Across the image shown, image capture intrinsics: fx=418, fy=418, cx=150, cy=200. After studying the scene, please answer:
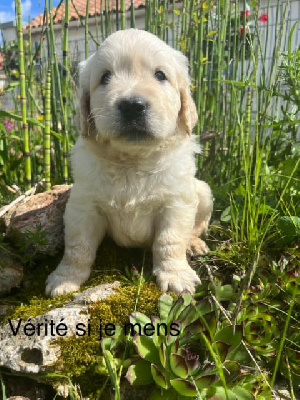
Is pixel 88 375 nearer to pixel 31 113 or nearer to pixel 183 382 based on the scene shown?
pixel 183 382

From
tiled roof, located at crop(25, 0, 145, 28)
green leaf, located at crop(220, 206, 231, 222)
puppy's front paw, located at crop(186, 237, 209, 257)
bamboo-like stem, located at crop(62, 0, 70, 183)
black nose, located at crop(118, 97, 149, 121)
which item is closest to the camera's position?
black nose, located at crop(118, 97, 149, 121)

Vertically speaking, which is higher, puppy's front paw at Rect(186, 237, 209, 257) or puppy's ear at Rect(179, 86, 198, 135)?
puppy's ear at Rect(179, 86, 198, 135)

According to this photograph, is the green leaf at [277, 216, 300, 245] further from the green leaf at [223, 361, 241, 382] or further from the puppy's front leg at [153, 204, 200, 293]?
the green leaf at [223, 361, 241, 382]

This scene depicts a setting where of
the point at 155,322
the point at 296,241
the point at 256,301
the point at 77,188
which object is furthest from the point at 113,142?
the point at 296,241

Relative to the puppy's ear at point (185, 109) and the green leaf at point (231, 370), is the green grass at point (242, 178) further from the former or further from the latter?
the puppy's ear at point (185, 109)

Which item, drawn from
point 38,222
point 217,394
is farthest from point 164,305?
point 38,222

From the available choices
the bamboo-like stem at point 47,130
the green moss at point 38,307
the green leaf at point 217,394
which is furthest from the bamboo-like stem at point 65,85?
the green leaf at point 217,394

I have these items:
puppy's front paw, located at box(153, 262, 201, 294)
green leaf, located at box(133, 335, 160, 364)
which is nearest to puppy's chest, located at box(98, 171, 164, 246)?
puppy's front paw, located at box(153, 262, 201, 294)
